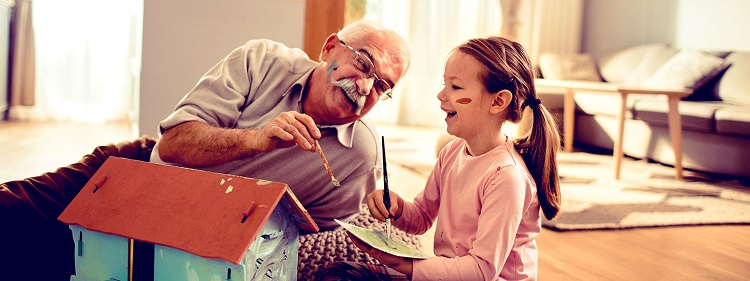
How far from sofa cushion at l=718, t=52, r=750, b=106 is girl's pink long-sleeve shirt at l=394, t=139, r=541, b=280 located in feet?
11.7

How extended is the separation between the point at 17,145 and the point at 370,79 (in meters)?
3.08

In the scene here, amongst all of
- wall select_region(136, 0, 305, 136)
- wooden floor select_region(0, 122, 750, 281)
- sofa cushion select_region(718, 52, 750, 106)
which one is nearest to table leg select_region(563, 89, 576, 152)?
sofa cushion select_region(718, 52, 750, 106)

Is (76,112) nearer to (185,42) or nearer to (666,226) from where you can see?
(185,42)

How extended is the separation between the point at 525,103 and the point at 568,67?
4.59m

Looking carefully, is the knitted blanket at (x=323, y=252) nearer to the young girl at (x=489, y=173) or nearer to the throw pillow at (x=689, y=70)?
the young girl at (x=489, y=173)

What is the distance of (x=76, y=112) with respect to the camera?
559 cm

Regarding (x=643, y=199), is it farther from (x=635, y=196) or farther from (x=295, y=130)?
(x=295, y=130)

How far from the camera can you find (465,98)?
1.39 meters

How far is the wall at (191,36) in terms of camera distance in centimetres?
269

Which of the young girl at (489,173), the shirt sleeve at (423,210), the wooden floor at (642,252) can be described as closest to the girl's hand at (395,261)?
the young girl at (489,173)

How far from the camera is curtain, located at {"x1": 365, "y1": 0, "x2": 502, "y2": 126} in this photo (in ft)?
21.4

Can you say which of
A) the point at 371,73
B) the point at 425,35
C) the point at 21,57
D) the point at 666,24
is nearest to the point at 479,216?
the point at 371,73

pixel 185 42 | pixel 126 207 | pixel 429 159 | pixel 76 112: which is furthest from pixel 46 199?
pixel 76 112

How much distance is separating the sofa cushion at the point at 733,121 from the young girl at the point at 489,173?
2.84 m
